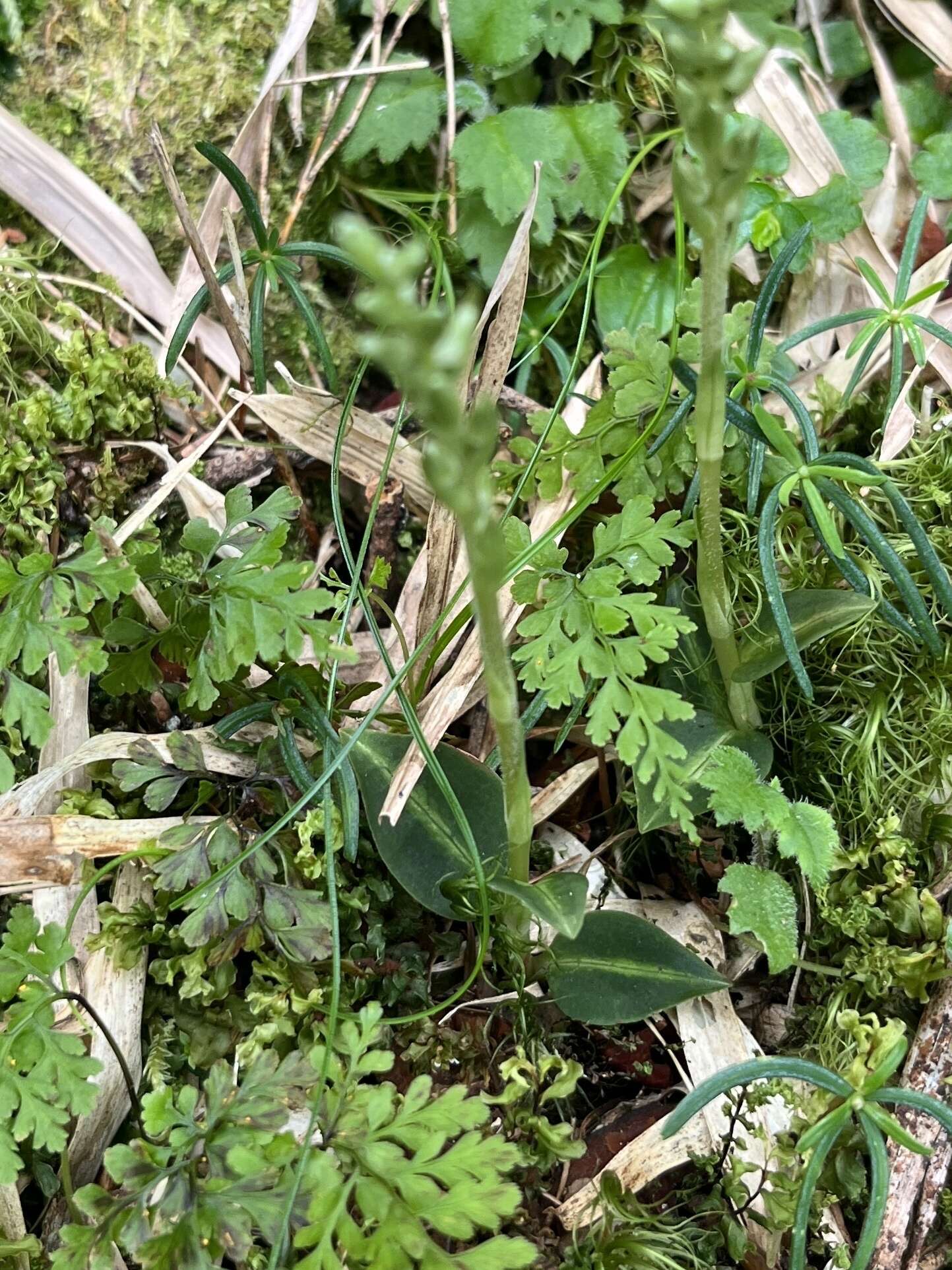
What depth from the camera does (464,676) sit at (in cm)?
139

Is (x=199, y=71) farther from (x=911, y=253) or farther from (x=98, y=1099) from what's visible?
(x=98, y=1099)

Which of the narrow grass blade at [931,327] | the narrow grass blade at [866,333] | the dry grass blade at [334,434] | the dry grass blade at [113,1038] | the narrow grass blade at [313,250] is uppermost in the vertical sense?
the narrow grass blade at [931,327]

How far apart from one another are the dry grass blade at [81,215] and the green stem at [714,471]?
997 millimetres

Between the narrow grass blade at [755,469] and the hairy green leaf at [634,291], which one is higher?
the hairy green leaf at [634,291]

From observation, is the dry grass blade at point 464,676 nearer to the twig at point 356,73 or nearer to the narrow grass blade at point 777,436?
the narrow grass blade at point 777,436

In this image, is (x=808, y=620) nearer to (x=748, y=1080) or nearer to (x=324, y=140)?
(x=748, y=1080)

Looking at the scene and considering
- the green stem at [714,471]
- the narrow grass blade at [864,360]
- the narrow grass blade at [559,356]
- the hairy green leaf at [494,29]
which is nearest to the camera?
the green stem at [714,471]

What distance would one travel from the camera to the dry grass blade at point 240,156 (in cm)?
172

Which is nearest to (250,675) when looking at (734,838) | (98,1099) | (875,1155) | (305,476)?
(305,476)

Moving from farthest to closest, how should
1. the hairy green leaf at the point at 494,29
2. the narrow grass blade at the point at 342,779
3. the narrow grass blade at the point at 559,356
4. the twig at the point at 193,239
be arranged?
the hairy green leaf at the point at 494,29, the narrow grass blade at the point at 559,356, the twig at the point at 193,239, the narrow grass blade at the point at 342,779

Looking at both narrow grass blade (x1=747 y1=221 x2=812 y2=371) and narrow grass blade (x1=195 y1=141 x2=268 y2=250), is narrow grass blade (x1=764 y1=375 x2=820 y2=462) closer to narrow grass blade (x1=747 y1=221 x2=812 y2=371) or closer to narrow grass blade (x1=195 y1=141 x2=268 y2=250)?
narrow grass blade (x1=747 y1=221 x2=812 y2=371)

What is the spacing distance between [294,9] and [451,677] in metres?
1.26

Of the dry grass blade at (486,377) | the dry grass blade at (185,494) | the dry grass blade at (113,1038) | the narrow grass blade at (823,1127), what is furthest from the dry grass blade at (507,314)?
the narrow grass blade at (823,1127)

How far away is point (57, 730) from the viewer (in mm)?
1451
